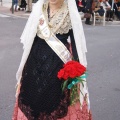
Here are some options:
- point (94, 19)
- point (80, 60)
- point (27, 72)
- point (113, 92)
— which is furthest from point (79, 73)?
point (94, 19)

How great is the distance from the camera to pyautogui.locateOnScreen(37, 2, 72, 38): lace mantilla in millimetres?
3963

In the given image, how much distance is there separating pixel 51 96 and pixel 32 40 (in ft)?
1.91

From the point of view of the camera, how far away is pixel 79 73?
371cm

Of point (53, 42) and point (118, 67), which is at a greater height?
point (53, 42)

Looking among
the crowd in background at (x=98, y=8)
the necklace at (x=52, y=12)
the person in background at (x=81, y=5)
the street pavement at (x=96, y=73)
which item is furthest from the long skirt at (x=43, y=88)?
the person in background at (x=81, y=5)

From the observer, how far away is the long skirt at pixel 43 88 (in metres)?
3.94

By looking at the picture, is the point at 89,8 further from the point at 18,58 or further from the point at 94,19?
the point at 18,58

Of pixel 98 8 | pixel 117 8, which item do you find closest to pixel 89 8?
pixel 98 8

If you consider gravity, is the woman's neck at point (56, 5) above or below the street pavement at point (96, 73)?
above

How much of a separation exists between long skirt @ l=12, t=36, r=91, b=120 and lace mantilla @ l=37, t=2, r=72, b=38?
0.17 m

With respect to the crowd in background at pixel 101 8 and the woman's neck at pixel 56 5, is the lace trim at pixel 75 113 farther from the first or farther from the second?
the crowd in background at pixel 101 8

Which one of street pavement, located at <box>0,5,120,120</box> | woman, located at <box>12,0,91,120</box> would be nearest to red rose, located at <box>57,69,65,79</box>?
woman, located at <box>12,0,91,120</box>

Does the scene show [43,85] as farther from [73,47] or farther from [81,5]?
[81,5]

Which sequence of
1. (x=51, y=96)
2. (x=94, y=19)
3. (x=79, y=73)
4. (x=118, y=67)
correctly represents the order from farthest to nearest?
(x=94, y=19) → (x=118, y=67) → (x=51, y=96) → (x=79, y=73)
